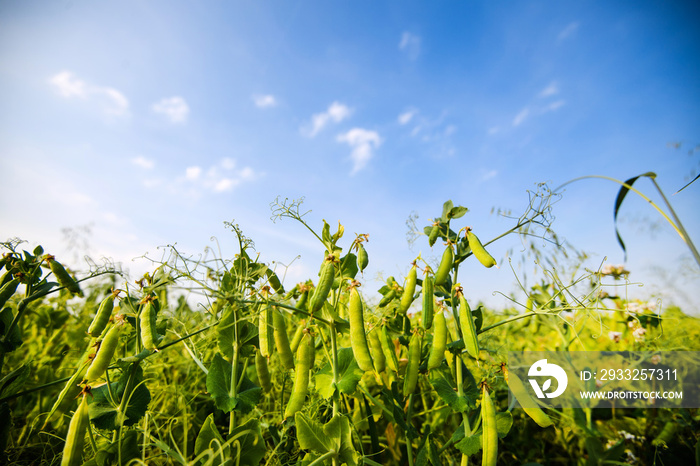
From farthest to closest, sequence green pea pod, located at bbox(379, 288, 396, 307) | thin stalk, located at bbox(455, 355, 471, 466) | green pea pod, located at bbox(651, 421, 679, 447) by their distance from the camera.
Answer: green pea pod, located at bbox(651, 421, 679, 447)
green pea pod, located at bbox(379, 288, 396, 307)
thin stalk, located at bbox(455, 355, 471, 466)

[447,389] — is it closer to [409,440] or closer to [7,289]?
[409,440]

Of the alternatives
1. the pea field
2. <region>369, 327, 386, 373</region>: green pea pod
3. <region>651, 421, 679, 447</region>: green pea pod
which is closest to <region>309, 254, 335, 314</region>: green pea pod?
the pea field

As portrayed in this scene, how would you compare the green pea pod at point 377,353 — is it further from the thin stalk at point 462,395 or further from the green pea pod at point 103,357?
the green pea pod at point 103,357

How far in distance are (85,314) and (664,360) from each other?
373cm

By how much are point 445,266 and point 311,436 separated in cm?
71

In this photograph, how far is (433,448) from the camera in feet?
3.87

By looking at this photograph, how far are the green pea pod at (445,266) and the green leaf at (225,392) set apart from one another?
734 mm

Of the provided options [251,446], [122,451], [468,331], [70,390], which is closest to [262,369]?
[251,446]

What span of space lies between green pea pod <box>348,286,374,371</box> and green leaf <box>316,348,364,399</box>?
9 centimetres

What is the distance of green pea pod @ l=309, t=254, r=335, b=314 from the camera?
106 centimetres

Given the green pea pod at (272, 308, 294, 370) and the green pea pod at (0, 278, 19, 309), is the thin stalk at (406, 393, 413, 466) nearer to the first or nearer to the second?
the green pea pod at (272, 308, 294, 370)

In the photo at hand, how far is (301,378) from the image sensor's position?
116cm

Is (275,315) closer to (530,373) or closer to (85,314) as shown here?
(530,373)

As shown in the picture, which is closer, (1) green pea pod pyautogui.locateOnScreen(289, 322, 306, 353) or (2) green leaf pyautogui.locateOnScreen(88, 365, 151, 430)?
(2) green leaf pyautogui.locateOnScreen(88, 365, 151, 430)
